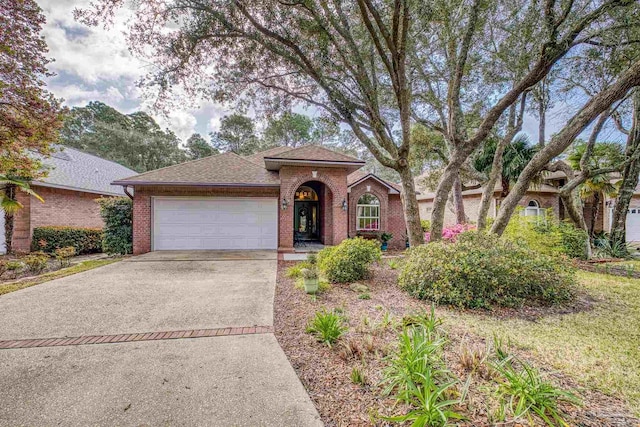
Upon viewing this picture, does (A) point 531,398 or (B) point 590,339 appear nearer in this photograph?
(A) point 531,398

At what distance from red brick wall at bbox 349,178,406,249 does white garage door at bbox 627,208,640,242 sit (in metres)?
14.5

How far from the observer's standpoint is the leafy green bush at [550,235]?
29.2ft

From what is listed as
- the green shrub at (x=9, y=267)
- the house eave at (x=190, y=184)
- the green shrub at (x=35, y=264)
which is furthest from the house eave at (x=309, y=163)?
the green shrub at (x=9, y=267)

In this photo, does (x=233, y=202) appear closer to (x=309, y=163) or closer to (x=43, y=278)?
(x=309, y=163)

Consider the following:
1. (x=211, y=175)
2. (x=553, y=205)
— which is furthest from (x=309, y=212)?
(x=553, y=205)

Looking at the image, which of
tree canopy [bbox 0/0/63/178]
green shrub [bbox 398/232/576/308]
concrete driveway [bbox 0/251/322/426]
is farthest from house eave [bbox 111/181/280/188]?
green shrub [bbox 398/232/576/308]

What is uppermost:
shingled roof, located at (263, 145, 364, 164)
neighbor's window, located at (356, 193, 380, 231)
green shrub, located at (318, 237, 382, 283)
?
shingled roof, located at (263, 145, 364, 164)

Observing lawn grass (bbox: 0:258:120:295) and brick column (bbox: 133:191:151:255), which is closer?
lawn grass (bbox: 0:258:120:295)

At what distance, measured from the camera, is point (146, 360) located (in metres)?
3.12

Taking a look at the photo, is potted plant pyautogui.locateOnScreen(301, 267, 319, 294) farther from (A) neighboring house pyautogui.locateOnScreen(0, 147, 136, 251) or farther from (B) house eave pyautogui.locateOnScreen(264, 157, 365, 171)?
(A) neighboring house pyautogui.locateOnScreen(0, 147, 136, 251)

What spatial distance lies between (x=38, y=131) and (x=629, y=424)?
39.5 feet

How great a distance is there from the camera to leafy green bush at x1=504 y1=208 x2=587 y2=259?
8.91m

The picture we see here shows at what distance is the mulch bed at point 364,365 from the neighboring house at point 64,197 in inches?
408

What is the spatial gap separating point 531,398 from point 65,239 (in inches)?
590
